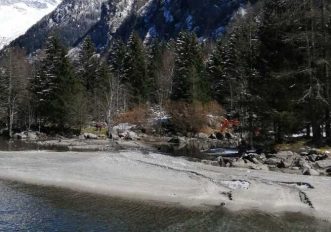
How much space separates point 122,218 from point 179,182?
7341 millimetres

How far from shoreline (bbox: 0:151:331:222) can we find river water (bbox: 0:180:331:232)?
120 cm

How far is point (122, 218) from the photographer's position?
73.1ft

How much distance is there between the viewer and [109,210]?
77.9 feet

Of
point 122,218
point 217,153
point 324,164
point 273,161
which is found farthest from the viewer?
point 217,153

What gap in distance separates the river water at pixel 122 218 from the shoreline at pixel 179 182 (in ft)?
3.95

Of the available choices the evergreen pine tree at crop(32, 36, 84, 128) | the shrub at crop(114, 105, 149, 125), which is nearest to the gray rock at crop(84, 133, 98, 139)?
the evergreen pine tree at crop(32, 36, 84, 128)

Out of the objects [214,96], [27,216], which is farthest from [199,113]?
[27,216]

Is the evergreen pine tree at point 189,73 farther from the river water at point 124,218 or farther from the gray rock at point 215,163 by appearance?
the river water at point 124,218

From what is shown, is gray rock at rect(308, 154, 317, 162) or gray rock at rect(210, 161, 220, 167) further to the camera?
gray rock at rect(210, 161, 220, 167)

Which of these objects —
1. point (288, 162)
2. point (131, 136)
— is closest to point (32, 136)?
point (131, 136)

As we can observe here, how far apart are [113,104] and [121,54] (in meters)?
19.7

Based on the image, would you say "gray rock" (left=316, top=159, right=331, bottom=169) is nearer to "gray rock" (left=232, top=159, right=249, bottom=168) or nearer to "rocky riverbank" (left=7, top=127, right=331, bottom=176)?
"rocky riverbank" (left=7, top=127, right=331, bottom=176)

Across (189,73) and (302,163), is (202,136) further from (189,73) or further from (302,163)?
(302,163)

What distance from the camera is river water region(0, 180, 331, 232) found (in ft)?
68.2
